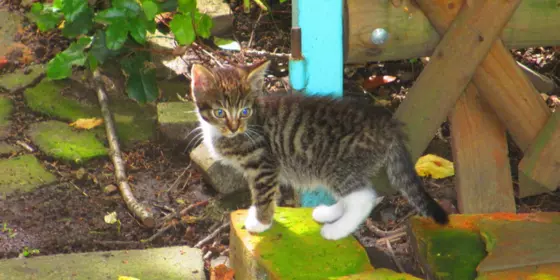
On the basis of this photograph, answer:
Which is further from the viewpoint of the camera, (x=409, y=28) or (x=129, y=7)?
(x=129, y=7)

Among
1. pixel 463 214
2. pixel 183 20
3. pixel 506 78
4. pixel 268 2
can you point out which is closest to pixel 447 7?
pixel 506 78

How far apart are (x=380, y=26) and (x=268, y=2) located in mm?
2376

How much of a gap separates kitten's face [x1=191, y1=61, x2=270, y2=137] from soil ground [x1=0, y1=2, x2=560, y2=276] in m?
0.73

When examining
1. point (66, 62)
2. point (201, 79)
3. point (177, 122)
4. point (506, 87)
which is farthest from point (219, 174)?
point (506, 87)

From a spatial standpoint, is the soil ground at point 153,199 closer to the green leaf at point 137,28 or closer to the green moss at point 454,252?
the green moss at point 454,252

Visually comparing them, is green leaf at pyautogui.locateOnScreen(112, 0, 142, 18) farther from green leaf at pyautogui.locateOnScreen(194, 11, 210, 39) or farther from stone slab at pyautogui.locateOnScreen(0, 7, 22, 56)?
stone slab at pyautogui.locateOnScreen(0, 7, 22, 56)

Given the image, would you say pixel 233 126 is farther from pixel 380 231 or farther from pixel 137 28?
pixel 137 28

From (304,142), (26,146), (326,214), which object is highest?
(304,142)

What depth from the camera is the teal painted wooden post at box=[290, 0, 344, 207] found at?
3.72 metres

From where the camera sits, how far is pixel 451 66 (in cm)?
379

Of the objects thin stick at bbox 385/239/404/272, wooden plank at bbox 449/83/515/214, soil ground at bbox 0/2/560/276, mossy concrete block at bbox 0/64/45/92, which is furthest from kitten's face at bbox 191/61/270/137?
mossy concrete block at bbox 0/64/45/92

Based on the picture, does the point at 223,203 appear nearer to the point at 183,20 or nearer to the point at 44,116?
the point at 183,20

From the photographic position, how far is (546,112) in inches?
152

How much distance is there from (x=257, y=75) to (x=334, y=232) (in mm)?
801
